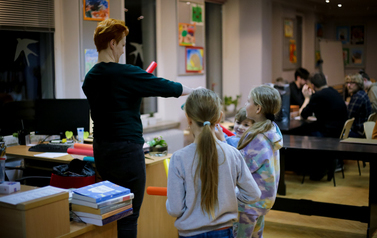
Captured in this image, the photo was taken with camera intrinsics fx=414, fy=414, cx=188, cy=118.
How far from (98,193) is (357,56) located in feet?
38.2

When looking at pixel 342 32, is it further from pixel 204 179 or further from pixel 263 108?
pixel 204 179

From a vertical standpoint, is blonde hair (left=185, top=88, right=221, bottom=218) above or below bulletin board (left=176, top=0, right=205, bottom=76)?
below

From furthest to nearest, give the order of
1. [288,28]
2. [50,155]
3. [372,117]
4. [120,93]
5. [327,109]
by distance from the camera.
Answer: [288,28] < [372,117] < [327,109] < [50,155] < [120,93]

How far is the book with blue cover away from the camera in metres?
1.91

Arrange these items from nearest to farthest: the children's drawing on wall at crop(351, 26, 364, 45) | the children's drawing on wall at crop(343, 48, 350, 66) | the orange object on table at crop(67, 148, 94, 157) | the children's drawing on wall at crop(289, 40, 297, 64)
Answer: the orange object on table at crop(67, 148, 94, 157), the children's drawing on wall at crop(289, 40, 297, 64), the children's drawing on wall at crop(351, 26, 364, 45), the children's drawing on wall at crop(343, 48, 350, 66)

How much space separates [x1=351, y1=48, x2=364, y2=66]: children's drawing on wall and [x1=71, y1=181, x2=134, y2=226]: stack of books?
11.5 m

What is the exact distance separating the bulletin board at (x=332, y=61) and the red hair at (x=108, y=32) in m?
8.95

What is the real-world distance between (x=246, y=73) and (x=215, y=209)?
6.22m

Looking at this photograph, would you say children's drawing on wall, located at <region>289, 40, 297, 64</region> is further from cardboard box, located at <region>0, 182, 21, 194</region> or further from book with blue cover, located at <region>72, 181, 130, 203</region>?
cardboard box, located at <region>0, 182, 21, 194</region>

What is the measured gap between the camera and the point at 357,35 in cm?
1195

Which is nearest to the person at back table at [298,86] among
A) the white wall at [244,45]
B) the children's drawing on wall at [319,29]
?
the white wall at [244,45]

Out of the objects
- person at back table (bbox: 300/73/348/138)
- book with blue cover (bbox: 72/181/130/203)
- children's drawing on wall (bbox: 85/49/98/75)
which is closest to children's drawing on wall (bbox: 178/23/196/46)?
children's drawing on wall (bbox: 85/49/98/75)

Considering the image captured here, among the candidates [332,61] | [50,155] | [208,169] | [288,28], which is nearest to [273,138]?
[208,169]

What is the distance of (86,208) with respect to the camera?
193 centimetres
